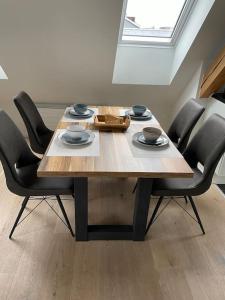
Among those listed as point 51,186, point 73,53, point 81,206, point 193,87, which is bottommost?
point 81,206

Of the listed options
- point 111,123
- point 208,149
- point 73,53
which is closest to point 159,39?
point 73,53

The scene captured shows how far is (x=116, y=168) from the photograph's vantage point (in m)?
1.30

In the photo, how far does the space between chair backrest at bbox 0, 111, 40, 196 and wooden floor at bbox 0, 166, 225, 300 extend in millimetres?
448

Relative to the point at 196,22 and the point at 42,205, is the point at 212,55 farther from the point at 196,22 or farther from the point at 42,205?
the point at 42,205

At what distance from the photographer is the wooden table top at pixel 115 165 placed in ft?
4.17

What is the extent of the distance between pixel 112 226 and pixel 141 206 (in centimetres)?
32

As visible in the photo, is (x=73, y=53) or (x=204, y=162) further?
(x=73, y=53)

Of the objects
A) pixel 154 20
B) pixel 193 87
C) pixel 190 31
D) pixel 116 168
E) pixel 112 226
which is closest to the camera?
pixel 116 168

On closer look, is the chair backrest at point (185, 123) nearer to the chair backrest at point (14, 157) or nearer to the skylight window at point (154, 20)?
the skylight window at point (154, 20)

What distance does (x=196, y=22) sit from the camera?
2.23 metres

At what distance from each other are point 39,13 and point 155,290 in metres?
2.18

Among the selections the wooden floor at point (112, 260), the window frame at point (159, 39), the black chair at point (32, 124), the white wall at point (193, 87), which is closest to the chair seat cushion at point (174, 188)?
the wooden floor at point (112, 260)

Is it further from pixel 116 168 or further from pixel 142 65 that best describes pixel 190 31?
pixel 116 168

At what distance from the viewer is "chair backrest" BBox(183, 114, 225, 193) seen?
1.52 metres
